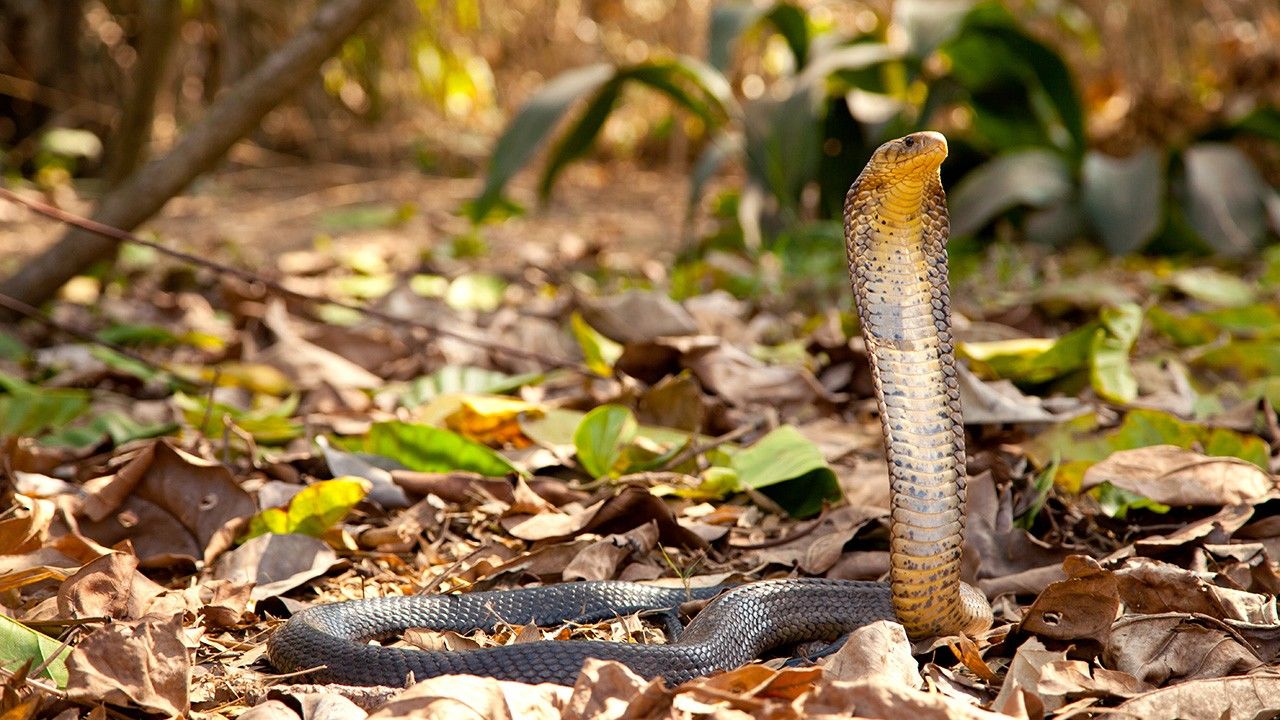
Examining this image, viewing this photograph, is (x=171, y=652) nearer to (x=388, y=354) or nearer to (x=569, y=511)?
(x=569, y=511)

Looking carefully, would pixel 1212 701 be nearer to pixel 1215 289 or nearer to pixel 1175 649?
pixel 1175 649

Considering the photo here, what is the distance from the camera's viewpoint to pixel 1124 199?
19.9ft

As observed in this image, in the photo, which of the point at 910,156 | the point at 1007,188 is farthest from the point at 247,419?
the point at 1007,188

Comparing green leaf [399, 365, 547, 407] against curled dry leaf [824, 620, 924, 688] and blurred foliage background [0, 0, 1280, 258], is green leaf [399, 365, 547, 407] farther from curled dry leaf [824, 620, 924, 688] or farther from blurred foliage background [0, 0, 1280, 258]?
curled dry leaf [824, 620, 924, 688]

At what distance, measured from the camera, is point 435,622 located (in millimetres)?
2627

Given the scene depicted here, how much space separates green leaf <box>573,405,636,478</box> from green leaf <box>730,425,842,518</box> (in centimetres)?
31

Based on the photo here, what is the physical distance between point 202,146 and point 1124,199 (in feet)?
13.5

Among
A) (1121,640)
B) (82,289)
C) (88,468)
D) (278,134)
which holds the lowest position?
(1121,640)

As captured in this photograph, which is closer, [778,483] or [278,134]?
[778,483]

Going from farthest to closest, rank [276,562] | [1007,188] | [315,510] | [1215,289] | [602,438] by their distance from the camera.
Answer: [1007,188] → [1215,289] → [602,438] → [315,510] → [276,562]

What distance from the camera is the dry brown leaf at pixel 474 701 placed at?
73.1 inches

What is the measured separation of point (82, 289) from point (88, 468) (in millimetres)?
2568

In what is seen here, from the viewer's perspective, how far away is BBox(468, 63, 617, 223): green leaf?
18.4 feet

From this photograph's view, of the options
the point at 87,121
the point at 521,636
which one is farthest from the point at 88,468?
the point at 87,121
